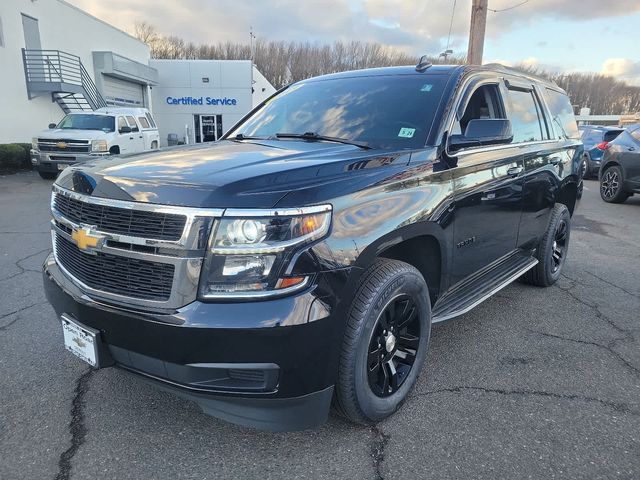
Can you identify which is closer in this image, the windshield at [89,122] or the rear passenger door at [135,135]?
the windshield at [89,122]

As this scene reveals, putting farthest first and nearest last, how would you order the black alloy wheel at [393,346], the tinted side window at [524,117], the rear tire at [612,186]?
1. the rear tire at [612,186]
2. the tinted side window at [524,117]
3. the black alloy wheel at [393,346]

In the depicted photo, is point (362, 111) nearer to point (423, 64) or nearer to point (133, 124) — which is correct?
point (423, 64)

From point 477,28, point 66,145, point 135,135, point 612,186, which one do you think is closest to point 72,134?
point 66,145

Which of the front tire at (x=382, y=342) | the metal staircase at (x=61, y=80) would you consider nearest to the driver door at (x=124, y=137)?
the metal staircase at (x=61, y=80)

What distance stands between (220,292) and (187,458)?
3.11 ft

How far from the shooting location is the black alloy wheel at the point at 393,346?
2434 mm

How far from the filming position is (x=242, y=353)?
1890 millimetres

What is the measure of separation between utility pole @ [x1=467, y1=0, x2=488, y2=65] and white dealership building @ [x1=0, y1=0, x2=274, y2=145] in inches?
373

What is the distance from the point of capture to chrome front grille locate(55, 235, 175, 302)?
1968mm

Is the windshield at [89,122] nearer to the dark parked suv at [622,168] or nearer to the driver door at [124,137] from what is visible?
the driver door at [124,137]

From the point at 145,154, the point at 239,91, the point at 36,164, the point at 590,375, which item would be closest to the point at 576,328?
the point at 590,375

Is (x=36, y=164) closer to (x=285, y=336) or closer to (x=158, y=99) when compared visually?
(x=285, y=336)

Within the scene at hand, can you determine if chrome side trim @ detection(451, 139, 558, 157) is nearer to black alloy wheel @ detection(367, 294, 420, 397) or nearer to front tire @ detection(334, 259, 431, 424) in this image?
front tire @ detection(334, 259, 431, 424)

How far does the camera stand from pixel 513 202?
3668 mm
